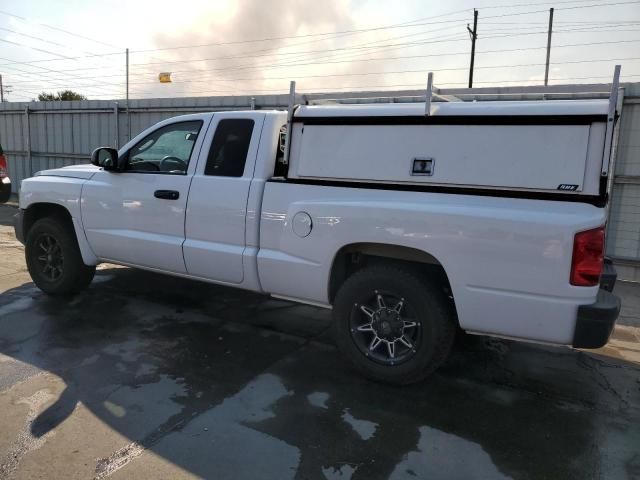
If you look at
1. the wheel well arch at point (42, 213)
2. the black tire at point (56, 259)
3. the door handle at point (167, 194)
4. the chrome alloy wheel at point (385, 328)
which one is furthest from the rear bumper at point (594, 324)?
the wheel well arch at point (42, 213)

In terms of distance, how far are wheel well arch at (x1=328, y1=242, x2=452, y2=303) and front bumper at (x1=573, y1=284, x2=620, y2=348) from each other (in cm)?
87

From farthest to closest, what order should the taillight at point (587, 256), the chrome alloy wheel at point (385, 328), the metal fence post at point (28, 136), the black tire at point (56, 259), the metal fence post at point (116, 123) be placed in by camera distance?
the metal fence post at point (28, 136), the metal fence post at point (116, 123), the black tire at point (56, 259), the chrome alloy wheel at point (385, 328), the taillight at point (587, 256)

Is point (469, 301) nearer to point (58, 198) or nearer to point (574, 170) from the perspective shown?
point (574, 170)

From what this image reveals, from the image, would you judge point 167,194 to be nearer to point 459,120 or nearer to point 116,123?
point 459,120

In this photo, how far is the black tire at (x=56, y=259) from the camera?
559 cm

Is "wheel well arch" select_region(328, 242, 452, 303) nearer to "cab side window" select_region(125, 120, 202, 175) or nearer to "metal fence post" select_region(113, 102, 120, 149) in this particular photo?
"cab side window" select_region(125, 120, 202, 175)

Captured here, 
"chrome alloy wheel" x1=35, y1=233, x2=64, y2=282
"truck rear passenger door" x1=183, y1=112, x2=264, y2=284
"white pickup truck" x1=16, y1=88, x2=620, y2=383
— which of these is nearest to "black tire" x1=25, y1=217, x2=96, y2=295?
"chrome alloy wheel" x1=35, y1=233, x2=64, y2=282

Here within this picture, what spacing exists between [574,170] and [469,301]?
3.48 ft

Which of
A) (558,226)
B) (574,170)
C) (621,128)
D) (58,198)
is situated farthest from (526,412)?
(621,128)

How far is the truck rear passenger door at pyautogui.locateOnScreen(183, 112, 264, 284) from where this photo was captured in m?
4.44

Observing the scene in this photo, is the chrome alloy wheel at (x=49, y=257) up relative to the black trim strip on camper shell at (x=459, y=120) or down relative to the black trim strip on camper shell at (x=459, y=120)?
down

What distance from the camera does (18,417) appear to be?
3.29 m

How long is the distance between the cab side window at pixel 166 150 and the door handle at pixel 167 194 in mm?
200

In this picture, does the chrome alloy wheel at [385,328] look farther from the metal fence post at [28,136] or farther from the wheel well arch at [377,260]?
the metal fence post at [28,136]
